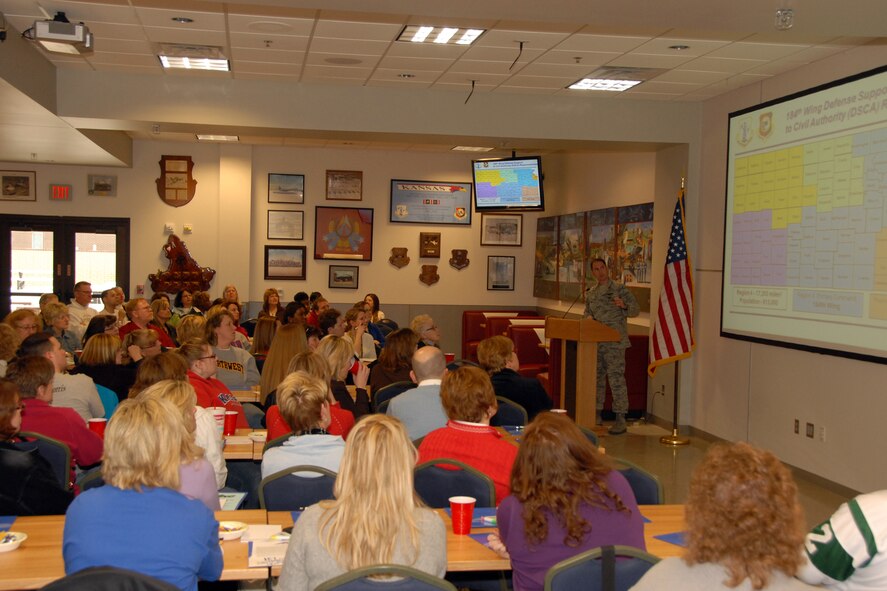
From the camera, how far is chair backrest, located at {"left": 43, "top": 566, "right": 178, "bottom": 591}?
199 cm

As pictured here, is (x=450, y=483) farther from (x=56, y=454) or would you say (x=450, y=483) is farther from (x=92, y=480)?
(x=56, y=454)

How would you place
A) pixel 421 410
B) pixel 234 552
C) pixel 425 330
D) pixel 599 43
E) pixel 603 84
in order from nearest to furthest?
pixel 234 552
pixel 421 410
pixel 599 43
pixel 603 84
pixel 425 330

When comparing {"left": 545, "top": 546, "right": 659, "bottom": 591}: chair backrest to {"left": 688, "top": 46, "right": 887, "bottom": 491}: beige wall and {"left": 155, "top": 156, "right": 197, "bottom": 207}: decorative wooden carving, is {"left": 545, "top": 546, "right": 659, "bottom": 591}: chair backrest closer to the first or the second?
{"left": 688, "top": 46, "right": 887, "bottom": 491}: beige wall

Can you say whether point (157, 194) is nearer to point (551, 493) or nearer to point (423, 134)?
point (423, 134)

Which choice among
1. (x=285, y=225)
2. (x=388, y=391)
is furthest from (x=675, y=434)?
(x=285, y=225)

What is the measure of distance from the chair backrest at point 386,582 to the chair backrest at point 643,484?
1.68 m

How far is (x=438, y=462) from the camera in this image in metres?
3.74

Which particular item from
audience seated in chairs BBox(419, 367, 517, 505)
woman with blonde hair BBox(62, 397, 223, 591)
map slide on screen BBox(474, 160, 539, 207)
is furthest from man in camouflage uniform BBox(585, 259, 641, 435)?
woman with blonde hair BBox(62, 397, 223, 591)

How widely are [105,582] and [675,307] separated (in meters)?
7.79

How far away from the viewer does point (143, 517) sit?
2697 mm

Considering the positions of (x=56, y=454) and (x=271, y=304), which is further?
(x=271, y=304)

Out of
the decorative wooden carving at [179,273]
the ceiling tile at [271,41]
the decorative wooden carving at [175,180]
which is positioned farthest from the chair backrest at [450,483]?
the decorative wooden carving at [175,180]

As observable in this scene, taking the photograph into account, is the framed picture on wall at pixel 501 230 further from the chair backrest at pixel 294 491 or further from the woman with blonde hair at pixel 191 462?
the chair backrest at pixel 294 491

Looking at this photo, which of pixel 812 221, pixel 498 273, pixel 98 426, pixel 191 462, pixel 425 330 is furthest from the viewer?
pixel 498 273
